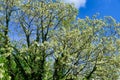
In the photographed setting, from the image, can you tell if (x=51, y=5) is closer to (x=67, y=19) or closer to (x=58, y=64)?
(x=67, y=19)

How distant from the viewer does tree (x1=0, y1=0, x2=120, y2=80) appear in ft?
142

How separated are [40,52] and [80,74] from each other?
6273 mm

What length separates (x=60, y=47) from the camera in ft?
138

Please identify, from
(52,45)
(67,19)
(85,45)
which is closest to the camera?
(52,45)

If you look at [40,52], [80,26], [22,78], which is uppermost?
[80,26]

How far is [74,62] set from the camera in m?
44.0

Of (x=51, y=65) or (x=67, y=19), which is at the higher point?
(x=67, y=19)

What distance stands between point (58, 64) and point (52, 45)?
3.10m

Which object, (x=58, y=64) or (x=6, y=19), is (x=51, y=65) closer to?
(x=58, y=64)

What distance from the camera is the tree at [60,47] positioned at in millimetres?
43281

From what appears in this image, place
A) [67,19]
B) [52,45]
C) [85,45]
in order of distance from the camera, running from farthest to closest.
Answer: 1. [67,19]
2. [85,45]
3. [52,45]

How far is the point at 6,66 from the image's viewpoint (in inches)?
1919

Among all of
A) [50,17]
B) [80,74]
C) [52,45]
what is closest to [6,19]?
[50,17]

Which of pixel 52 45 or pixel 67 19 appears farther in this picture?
pixel 67 19
